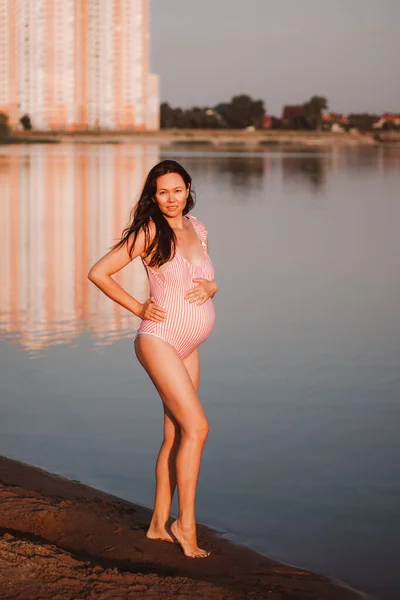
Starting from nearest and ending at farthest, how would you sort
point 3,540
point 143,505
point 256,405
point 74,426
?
point 3,540, point 143,505, point 74,426, point 256,405

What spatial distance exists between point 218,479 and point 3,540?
202 centimetres

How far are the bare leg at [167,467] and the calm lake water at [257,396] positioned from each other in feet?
2.14

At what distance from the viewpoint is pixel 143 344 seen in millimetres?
4684

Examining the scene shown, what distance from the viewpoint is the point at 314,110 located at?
19175 centimetres

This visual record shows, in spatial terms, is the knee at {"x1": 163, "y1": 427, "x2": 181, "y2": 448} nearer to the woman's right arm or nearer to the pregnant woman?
the pregnant woman

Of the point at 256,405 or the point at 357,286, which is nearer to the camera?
the point at 256,405

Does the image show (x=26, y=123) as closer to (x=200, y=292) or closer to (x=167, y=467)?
(x=167, y=467)

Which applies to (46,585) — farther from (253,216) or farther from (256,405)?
(253,216)

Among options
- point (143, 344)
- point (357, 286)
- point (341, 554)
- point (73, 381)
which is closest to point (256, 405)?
point (73, 381)

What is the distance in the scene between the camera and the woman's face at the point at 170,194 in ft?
15.7

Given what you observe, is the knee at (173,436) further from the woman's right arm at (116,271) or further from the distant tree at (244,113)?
the distant tree at (244,113)

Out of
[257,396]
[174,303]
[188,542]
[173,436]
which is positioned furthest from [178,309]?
[257,396]

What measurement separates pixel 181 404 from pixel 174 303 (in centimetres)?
43

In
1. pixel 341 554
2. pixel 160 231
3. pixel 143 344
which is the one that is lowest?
pixel 341 554
